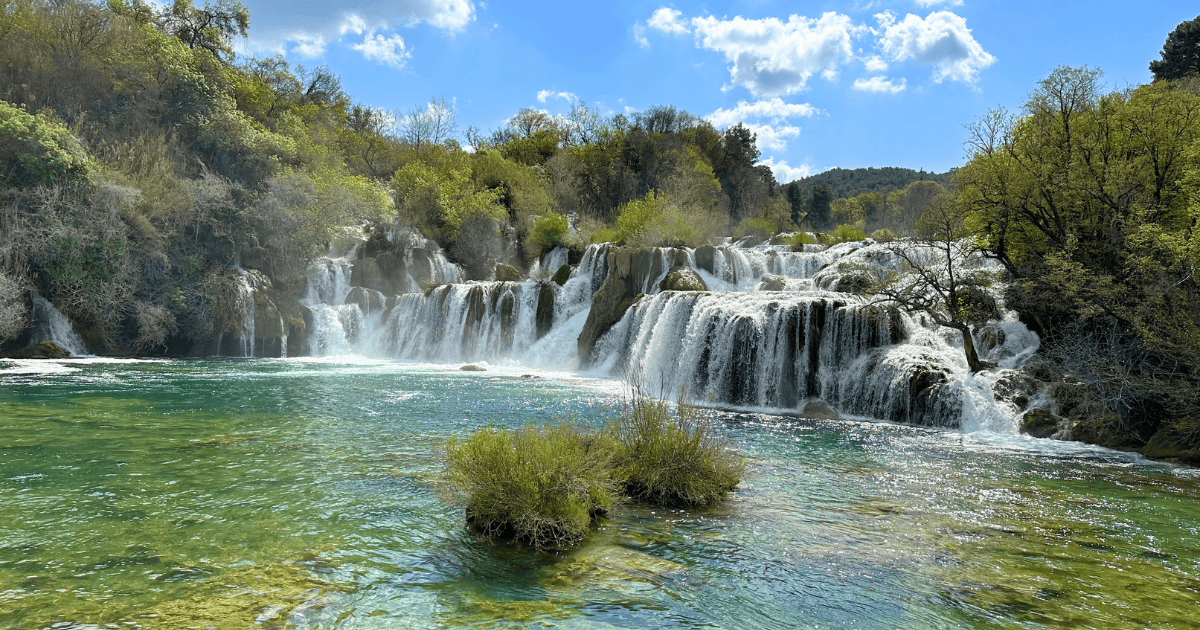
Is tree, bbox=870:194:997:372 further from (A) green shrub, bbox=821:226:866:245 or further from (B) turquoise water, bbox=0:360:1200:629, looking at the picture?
(A) green shrub, bbox=821:226:866:245

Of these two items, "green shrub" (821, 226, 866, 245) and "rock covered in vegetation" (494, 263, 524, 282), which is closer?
"rock covered in vegetation" (494, 263, 524, 282)

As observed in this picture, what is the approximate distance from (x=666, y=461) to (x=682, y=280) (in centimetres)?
1841

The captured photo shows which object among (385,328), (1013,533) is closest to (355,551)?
(1013,533)

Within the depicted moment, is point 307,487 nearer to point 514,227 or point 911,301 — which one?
point 911,301

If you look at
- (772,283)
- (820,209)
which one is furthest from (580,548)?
(820,209)

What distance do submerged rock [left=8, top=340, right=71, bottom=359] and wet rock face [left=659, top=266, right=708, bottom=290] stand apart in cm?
2335

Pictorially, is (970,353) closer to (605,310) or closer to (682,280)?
(682,280)

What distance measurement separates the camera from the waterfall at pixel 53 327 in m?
24.0

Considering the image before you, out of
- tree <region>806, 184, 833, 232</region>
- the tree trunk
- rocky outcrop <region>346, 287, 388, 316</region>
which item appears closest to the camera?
the tree trunk

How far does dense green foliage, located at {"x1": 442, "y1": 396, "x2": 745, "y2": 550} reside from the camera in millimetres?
6258

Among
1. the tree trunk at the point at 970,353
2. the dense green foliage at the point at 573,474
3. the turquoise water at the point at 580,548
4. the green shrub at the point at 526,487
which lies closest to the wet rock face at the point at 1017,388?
the tree trunk at the point at 970,353

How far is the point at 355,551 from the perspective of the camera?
19.9ft

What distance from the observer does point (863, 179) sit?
118 metres

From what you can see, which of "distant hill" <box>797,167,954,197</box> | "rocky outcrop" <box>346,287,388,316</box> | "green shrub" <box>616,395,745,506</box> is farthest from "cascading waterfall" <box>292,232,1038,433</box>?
"distant hill" <box>797,167,954,197</box>
